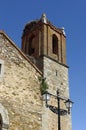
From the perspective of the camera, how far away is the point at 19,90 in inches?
659

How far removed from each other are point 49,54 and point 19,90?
4270 millimetres

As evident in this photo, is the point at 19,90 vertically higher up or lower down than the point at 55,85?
lower down

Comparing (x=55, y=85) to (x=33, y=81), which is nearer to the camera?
(x=33, y=81)

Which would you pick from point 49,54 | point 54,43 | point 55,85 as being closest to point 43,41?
point 49,54

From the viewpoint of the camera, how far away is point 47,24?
70.3 ft

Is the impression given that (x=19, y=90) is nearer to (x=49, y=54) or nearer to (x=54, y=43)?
(x=49, y=54)

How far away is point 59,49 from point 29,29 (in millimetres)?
2761

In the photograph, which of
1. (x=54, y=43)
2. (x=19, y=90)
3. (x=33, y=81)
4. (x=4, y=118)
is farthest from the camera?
(x=54, y=43)

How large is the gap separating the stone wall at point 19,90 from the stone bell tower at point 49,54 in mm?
741

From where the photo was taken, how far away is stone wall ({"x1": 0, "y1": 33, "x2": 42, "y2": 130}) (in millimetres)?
15922

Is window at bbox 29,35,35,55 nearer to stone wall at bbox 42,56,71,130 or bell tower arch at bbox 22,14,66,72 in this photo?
bell tower arch at bbox 22,14,66,72

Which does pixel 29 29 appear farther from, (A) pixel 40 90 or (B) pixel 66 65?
(A) pixel 40 90

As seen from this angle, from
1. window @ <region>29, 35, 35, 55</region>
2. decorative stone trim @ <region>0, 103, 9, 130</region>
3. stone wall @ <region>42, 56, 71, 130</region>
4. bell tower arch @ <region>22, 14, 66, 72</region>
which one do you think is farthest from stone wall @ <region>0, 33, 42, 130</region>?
window @ <region>29, 35, 35, 55</region>

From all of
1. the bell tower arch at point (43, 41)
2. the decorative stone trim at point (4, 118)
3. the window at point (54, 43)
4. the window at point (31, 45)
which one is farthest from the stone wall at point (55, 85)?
the decorative stone trim at point (4, 118)
